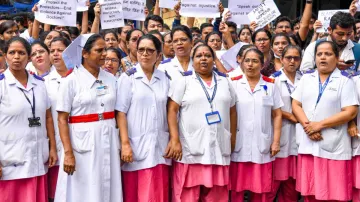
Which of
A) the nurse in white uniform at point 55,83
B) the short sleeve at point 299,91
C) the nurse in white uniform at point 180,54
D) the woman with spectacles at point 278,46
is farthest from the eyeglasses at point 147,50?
the woman with spectacles at point 278,46

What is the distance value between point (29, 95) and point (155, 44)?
124 centimetres

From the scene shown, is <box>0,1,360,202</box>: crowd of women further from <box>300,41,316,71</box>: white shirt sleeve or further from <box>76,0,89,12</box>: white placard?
<box>76,0,89,12</box>: white placard

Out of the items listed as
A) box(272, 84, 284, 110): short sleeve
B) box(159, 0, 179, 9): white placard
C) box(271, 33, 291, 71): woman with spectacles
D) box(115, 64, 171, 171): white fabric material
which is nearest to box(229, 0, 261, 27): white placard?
box(271, 33, 291, 71): woman with spectacles

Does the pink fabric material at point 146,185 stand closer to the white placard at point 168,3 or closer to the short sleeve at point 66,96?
the short sleeve at point 66,96

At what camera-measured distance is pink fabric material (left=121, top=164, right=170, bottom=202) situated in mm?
4871

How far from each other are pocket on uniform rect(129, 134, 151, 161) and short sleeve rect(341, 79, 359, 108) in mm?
1885

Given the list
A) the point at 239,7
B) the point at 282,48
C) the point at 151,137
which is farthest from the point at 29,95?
the point at 239,7

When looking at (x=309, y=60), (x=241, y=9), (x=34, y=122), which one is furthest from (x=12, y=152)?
(x=241, y=9)

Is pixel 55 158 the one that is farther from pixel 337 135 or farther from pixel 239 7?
pixel 239 7

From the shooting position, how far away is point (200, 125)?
4941 millimetres

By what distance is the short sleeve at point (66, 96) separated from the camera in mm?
4570

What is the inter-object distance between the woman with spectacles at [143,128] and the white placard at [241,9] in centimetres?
240

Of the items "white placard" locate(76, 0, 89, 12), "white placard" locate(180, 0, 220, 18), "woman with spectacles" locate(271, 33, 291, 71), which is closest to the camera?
"woman with spectacles" locate(271, 33, 291, 71)

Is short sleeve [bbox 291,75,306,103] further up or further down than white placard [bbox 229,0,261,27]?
further down
